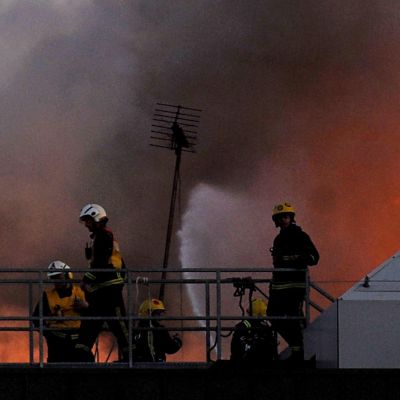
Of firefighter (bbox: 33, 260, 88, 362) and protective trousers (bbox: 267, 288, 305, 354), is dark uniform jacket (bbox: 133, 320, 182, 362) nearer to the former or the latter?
firefighter (bbox: 33, 260, 88, 362)

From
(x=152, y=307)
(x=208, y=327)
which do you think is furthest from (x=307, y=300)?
(x=152, y=307)

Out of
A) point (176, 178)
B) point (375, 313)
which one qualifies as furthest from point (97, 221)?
point (176, 178)

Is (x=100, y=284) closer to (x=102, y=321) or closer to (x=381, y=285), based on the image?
(x=102, y=321)

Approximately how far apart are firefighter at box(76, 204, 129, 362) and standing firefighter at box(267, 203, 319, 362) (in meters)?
1.93

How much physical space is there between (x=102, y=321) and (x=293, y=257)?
258 cm

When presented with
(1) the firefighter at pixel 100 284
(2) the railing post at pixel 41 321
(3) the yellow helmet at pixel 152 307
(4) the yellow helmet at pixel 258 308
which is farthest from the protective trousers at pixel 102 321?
(3) the yellow helmet at pixel 152 307

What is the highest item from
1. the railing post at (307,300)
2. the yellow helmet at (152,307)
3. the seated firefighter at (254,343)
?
the yellow helmet at (152,307)

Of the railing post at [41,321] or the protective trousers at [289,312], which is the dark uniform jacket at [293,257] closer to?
the protective trousers at [289,312]

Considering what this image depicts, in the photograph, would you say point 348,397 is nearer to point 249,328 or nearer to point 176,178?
point 249,328

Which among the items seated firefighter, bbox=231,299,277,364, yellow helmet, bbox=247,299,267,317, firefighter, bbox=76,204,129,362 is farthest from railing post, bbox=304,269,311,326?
yellow helmet, bbox=247,299,267,317

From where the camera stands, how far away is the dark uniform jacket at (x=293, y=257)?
25.4m

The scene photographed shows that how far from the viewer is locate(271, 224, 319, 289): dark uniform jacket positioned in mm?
25406

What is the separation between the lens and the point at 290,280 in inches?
1003

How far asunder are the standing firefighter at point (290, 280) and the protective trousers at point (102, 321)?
1.89 meters
